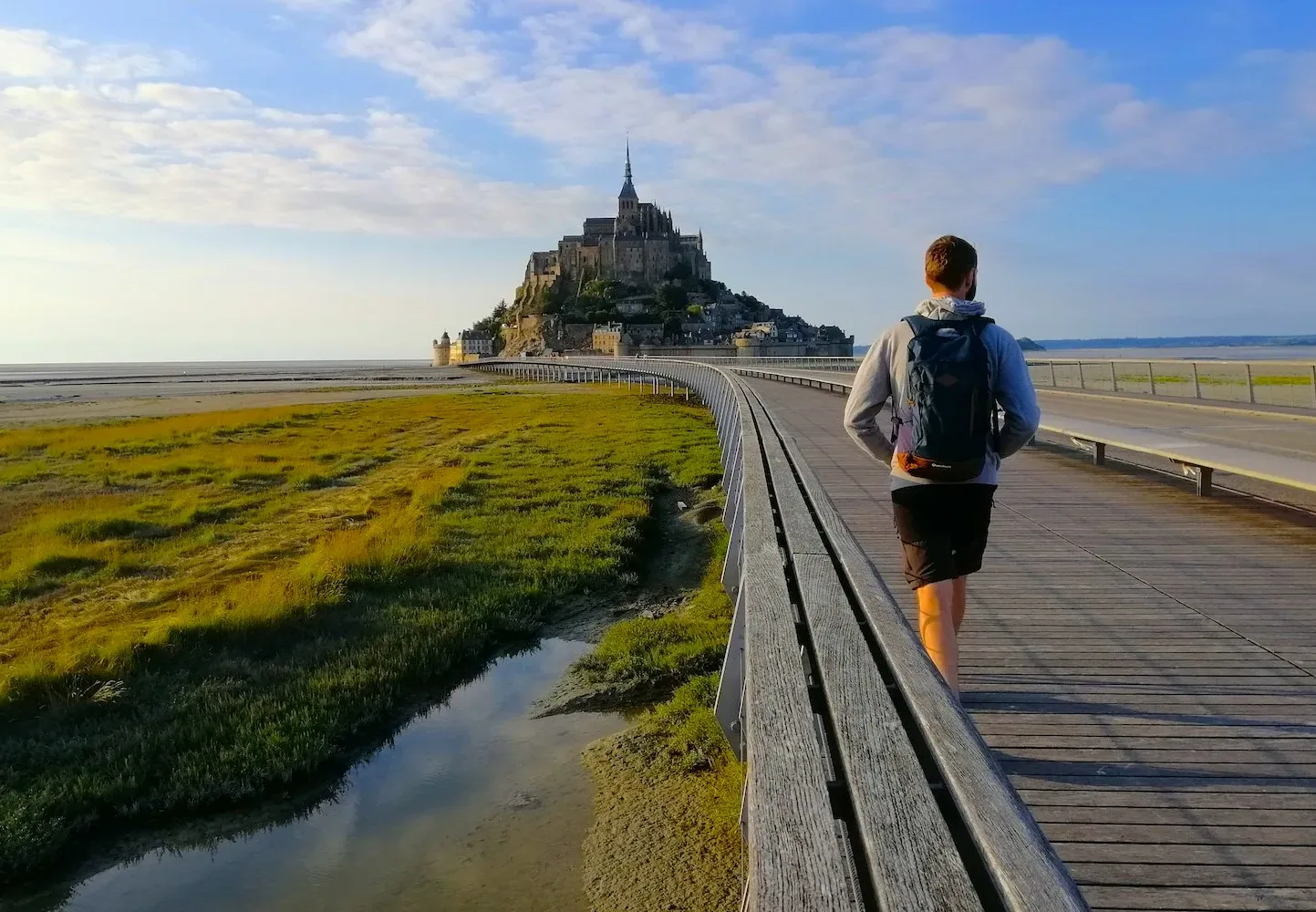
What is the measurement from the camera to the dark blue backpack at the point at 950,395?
322cm

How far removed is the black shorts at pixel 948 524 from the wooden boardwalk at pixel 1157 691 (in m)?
0.68

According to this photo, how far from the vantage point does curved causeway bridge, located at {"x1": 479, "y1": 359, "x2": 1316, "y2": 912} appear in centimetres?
186

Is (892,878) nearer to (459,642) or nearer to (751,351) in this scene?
(459,642)

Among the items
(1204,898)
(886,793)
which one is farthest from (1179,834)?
(886,793)

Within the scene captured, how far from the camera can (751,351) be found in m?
98.4

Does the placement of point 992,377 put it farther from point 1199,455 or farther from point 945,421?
point 1199,455

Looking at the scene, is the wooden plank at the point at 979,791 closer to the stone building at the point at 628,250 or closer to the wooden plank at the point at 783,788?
the wooden plank at the point at 783,788

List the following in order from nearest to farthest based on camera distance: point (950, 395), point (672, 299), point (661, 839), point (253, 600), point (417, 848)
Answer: point (950, 395), point (661, 839), point (417, 848), point (253, 600), point (672, 299)

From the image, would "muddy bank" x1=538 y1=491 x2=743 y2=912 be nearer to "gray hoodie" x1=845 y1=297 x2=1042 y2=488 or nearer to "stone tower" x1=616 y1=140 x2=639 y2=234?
"gray hoodie" x1=845 y1=297 x2=1042 y2=488

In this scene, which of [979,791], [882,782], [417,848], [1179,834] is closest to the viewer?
[979,791]

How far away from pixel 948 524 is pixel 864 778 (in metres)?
1.60

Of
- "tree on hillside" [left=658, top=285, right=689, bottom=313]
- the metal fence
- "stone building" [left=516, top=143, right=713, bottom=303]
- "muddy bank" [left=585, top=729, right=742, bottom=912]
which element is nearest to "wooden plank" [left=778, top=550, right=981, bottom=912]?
"muddy bank" [left=585, top=729, right=742, bottom=912]

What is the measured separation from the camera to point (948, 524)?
3535 millimetres

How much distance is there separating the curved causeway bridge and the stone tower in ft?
437
